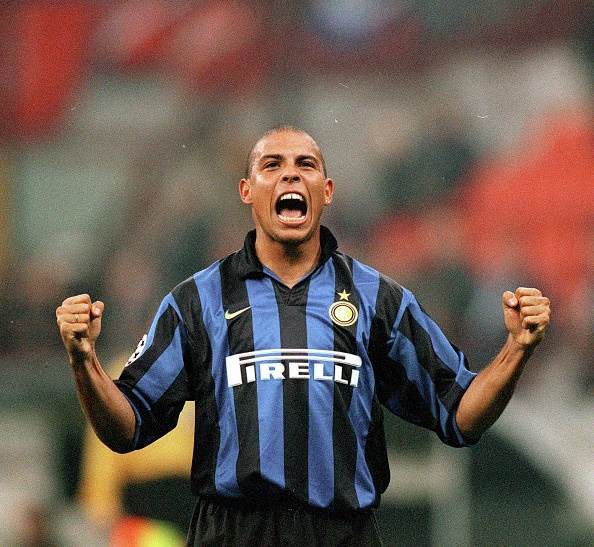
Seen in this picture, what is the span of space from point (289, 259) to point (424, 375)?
378 mm

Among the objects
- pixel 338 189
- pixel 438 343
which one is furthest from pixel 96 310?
pixel 338 189

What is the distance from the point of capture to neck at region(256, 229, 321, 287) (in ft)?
8.82

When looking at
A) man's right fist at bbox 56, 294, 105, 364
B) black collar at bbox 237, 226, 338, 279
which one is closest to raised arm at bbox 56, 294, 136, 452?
man's right fist at bbox 56, 294, 105, 364

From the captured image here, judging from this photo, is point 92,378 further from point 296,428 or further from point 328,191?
point 328,191

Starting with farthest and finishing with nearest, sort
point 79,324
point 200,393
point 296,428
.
A: 1. point 200,393
2. point 296,428
3. point 79,324

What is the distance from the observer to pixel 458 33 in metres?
5.49

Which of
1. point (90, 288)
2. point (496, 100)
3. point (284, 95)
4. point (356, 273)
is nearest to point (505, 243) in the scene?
point (496, 100)

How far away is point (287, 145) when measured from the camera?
2725 millimetres

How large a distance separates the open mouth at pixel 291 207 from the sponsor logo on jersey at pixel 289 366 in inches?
11.4

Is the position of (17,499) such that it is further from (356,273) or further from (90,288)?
(356,273)

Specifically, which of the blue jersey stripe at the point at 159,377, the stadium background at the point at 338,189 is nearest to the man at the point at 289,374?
the blue jersey stripe at the point at 159,377

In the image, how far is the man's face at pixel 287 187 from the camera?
2.66 m

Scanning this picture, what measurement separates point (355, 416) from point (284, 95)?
9.99 feet

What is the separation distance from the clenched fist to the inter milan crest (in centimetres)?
32
